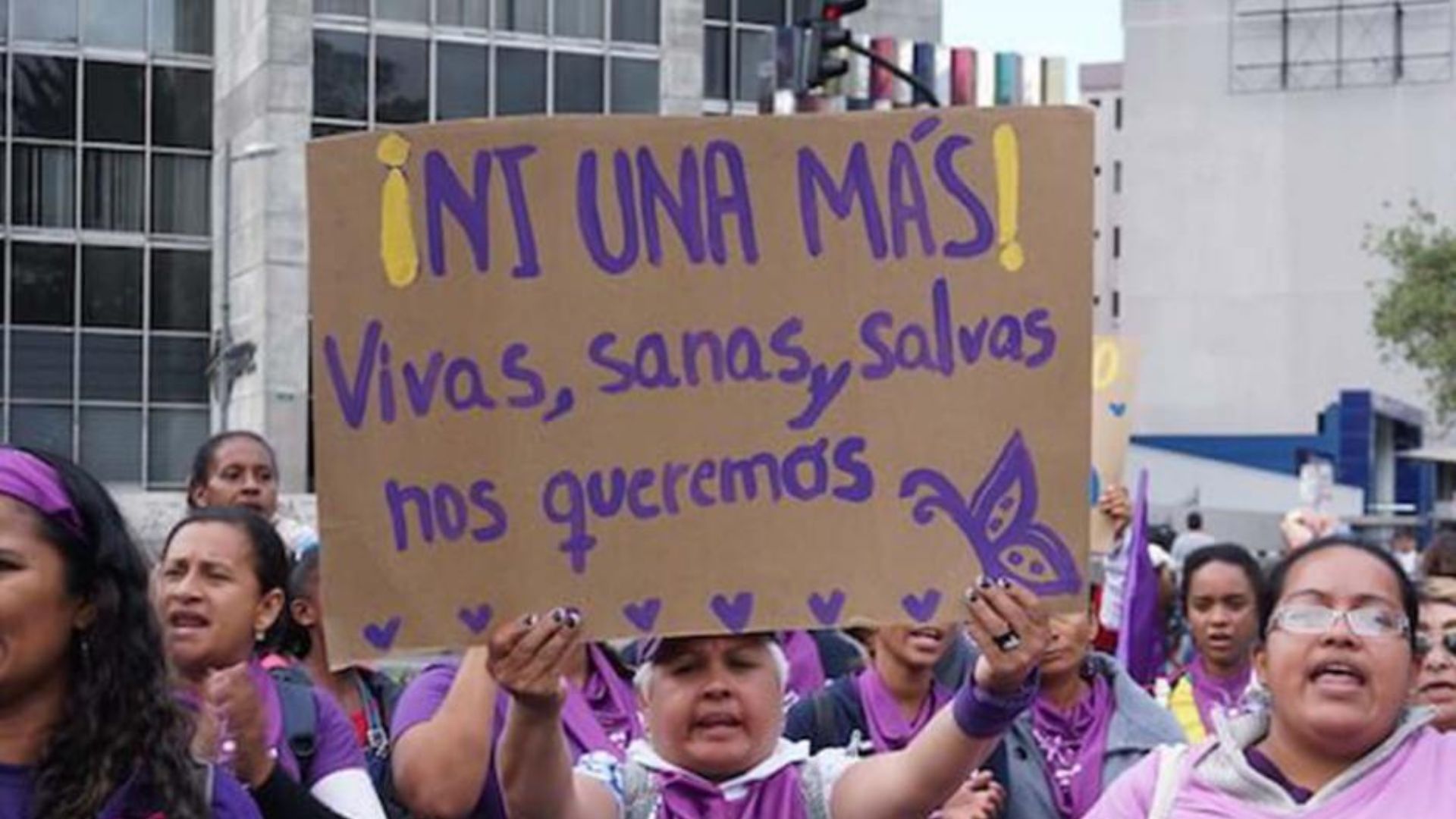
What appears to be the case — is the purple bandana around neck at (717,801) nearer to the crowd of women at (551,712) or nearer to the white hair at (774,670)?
the crowd of women at (551,712)

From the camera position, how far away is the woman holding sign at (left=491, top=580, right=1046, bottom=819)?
3.72 metres

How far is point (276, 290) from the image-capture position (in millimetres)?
30188

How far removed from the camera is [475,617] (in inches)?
143

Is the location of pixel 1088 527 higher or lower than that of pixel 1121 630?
higher

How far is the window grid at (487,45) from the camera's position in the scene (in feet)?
100

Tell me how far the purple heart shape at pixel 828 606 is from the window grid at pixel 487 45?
88.7ft

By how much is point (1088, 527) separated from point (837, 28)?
1158cm

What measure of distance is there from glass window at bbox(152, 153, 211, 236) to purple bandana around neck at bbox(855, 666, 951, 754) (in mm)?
28377

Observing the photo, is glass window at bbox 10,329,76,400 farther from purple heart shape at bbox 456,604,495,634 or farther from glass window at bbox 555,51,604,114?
purple heart shape at bbox 456,604,495,634

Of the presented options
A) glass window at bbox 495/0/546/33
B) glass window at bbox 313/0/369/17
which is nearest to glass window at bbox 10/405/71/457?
glass window at bbox 313/0/369/17

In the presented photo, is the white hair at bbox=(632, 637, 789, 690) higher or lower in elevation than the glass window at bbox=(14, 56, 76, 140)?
lower

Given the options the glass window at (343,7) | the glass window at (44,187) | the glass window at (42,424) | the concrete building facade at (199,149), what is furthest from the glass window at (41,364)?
the glass window at (343,7)

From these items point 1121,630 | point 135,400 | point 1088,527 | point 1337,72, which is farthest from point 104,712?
point 1337,72

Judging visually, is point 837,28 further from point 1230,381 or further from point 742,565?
point 1230,381
